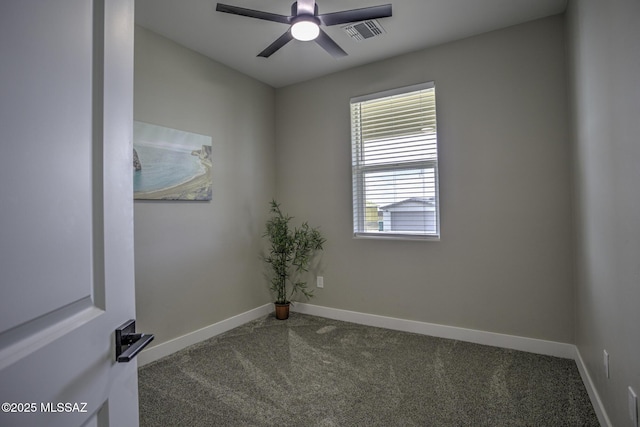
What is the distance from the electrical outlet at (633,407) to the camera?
1330 millimetres

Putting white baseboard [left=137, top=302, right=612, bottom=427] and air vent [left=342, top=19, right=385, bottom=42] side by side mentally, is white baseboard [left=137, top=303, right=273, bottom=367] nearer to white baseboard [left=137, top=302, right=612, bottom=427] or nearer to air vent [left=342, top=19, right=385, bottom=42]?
white baseboard [left=137, top=302, right=612, bottom=427]

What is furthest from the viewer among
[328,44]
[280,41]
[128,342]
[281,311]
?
[281,311]

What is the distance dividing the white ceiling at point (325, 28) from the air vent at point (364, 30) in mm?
52

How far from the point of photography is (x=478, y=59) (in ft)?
9.68

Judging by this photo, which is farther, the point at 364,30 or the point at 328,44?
the point at 364,30

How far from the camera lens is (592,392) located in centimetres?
202

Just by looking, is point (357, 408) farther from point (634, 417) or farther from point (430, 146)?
point (430, 146)

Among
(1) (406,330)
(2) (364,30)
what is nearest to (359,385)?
(1) (406,330)

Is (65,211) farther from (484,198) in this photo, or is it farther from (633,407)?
(484,198)

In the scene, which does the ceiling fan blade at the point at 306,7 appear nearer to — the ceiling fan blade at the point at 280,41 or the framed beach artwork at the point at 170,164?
the ceiling fan blade at the point at 280,41

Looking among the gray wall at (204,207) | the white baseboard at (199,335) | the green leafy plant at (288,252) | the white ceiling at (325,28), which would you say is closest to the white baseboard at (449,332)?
the green leafy plant at (288,252)

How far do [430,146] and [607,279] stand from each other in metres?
1.85

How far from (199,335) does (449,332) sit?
7.78ft

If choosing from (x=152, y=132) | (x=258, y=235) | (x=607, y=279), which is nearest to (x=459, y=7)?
(x=607, y=279)
